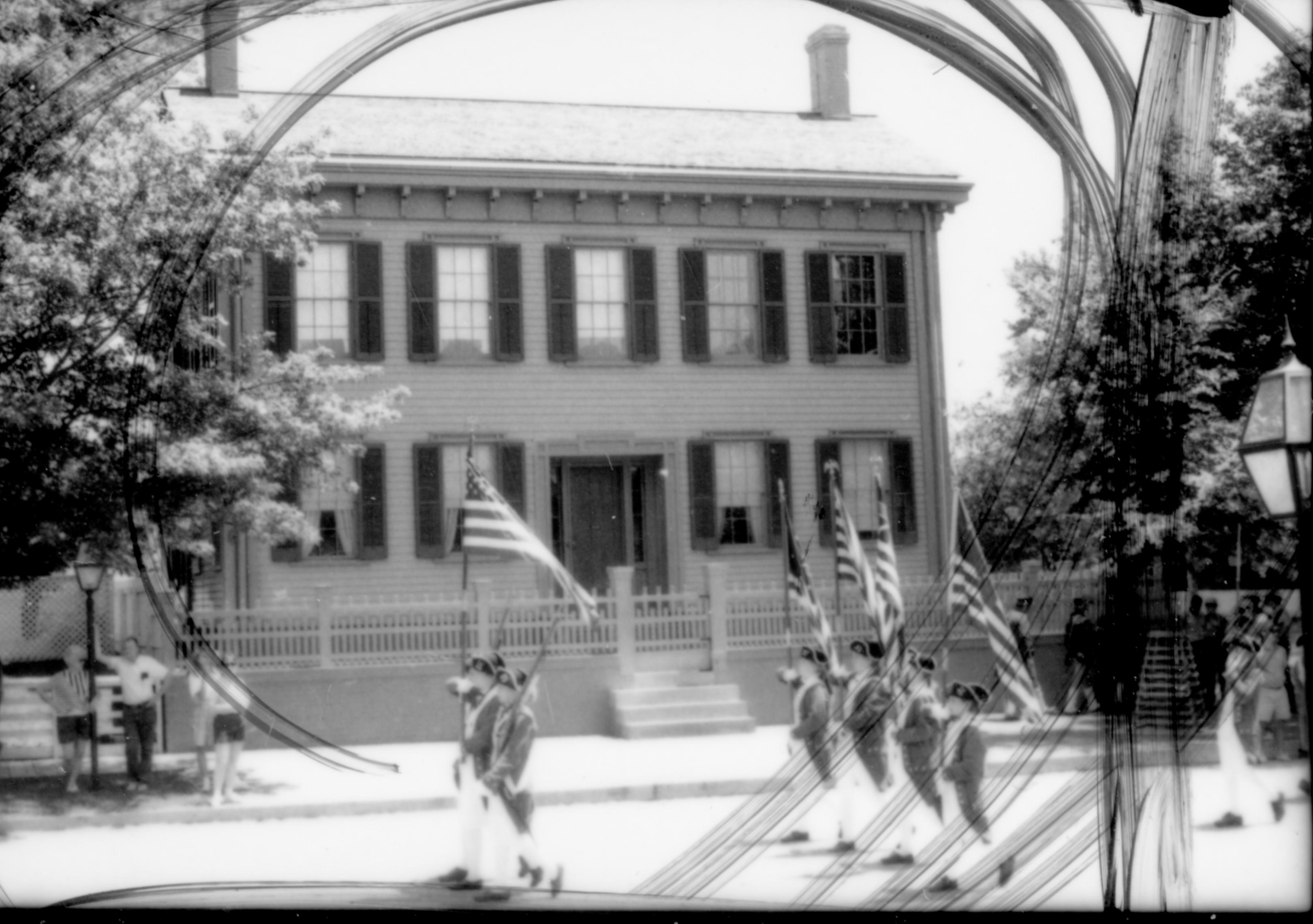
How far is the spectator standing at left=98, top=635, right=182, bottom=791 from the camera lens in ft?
11.8

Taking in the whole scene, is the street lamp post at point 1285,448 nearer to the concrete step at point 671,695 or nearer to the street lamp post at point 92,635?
the concrete step at point 671,695

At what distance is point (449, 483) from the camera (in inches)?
144

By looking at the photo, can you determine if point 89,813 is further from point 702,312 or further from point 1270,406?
point 1270,406

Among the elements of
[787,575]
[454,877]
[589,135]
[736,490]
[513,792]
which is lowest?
[454,877]

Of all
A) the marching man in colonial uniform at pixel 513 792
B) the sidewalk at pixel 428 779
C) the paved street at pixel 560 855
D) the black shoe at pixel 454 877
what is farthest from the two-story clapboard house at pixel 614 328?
the black shoe at pixel 454 877

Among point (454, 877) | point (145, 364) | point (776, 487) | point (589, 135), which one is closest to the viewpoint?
point (454, 877)

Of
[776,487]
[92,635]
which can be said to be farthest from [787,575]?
[92,635]

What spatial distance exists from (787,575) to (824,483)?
0.27 meters

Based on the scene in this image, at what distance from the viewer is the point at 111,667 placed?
11.9 ft

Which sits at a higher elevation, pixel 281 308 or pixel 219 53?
pixel 219 53

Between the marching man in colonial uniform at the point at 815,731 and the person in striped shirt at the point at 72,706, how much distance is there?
187 cm

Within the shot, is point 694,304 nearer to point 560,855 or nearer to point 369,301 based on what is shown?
point 369,301

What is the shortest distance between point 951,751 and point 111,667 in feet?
7.50

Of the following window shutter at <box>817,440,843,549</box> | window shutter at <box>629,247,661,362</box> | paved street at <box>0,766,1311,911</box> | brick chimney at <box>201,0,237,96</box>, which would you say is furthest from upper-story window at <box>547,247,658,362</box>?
paved street at <box>0,766,1311,911</box>
